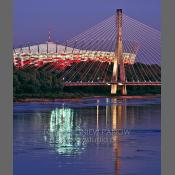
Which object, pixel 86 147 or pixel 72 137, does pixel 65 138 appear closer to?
pixel 72 137

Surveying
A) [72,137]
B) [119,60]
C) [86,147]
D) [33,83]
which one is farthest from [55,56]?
[86,147]

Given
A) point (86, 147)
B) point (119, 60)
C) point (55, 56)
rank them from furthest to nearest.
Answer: point (55, 56)
point (119, 60)
point (86, 147)

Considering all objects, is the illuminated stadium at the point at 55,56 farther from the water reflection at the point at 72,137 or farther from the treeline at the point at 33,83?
the water reflection at the point at 72,137

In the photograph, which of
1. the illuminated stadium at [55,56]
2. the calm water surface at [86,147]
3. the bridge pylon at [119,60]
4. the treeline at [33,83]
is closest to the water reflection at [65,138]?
the calm water surface at [86,147]

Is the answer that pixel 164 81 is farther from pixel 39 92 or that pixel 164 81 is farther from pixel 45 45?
pixel 45 45

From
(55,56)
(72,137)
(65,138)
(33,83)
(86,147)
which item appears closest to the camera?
(86,147)

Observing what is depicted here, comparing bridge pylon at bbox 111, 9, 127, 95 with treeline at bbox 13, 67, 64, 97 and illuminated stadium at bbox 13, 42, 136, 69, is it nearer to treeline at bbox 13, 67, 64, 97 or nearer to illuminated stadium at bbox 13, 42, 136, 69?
treeline at bbox 13, 67, 64, 97

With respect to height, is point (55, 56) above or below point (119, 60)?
above

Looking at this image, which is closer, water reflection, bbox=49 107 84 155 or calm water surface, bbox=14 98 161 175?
calm water surface, bbox=14 98 161 175

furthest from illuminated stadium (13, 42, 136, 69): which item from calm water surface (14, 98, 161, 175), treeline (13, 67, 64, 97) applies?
calm water surface (14, 98, 161, 175)

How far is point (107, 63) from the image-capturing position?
3572 centimetres

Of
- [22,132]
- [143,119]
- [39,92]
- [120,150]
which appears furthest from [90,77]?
[120,150]

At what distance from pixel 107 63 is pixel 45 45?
3.70 m

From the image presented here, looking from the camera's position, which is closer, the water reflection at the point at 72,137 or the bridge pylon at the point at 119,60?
the water reflection at the point at 72,137
